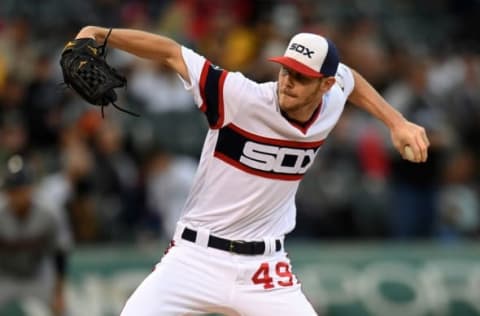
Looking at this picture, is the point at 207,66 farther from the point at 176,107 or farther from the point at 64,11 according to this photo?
Result: the point at 64,11

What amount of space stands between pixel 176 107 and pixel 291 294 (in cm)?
607

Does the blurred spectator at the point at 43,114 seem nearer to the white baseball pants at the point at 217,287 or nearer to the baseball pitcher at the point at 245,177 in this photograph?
the baseball pitcher at the point at 245,177

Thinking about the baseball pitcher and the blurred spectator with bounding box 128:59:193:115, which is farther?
the blurred spectator with bounding box 128:59:193:115

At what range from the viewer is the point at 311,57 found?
6188mm

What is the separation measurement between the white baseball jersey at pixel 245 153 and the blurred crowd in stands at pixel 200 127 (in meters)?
3.82

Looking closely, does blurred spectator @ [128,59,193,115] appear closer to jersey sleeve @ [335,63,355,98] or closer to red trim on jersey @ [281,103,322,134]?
jersey sleeve @ [335,63,355,98]

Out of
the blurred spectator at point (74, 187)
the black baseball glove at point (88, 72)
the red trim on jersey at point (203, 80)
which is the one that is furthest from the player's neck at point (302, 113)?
the blurred spectator at point (74, 187)

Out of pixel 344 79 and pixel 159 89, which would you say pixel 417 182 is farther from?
pixel 344 79

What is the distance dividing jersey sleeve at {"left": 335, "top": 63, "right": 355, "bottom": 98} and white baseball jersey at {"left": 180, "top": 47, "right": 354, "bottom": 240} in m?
0.14

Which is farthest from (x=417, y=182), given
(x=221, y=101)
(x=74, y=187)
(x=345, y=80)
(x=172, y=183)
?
(x=221, y=101)

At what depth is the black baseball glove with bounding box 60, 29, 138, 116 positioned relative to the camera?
5836 millimetres

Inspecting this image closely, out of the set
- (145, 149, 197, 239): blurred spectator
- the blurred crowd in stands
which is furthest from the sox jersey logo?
(145, 149, 197, 239): blurred spectator

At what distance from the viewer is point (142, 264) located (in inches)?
435

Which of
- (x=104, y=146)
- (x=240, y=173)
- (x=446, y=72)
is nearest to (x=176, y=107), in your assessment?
(x=104, y=146)
